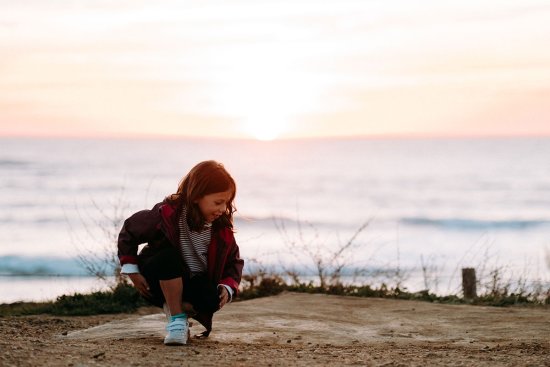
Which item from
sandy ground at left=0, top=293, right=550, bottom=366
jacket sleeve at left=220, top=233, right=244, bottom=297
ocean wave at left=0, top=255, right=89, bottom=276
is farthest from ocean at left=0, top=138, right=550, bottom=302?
jacket sleeve at left=220, top=233, right=244, bottom=297

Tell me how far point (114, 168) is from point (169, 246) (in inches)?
2276

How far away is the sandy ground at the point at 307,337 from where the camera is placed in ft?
16.5

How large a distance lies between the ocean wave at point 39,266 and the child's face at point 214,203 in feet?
39.6

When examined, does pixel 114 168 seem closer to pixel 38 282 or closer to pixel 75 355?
pixel 38 282

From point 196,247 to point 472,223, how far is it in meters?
27.2

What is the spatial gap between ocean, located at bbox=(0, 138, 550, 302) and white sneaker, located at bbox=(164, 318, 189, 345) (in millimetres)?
2720

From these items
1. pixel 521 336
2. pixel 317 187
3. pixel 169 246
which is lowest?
pixel 521 336

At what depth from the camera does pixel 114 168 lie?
62250mm

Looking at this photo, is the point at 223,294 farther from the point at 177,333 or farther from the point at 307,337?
the point at 307,337

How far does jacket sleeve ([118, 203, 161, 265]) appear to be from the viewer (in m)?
5.46

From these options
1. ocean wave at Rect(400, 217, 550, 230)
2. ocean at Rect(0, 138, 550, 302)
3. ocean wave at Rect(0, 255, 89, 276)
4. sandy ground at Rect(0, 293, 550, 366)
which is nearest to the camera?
sandy ground at Rect(0, 293, 550, 366)

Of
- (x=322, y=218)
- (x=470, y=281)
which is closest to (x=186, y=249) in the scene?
(x=470, y=281)

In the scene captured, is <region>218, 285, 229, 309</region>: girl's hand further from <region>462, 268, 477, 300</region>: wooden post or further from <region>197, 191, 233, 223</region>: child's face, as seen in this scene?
<region>462, 268, 477, 300</region>: wooden post

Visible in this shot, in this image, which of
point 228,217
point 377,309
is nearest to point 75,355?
point 228,217
